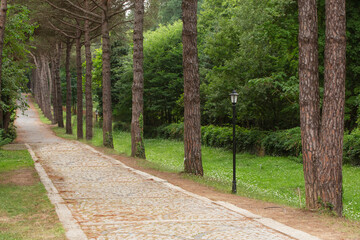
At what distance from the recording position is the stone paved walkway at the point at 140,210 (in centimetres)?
687

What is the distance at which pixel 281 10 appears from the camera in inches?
872

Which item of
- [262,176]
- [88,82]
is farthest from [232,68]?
[88,82]

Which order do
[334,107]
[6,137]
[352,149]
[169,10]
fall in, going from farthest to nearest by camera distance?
[169,10] → [6,137] → [352,149] → [334,107]

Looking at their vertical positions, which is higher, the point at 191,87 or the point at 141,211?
the point at 191,87

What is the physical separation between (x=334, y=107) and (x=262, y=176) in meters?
10.5

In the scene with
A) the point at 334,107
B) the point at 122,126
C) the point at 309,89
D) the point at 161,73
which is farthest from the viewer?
the point at 122,126

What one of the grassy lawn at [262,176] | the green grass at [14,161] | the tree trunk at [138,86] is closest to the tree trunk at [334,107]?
the grassy lawn at [262,176]

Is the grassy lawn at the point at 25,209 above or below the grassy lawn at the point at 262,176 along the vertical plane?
above

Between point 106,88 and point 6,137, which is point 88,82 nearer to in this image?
point 106,88

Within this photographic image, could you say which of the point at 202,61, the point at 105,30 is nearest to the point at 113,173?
the point at 105,30

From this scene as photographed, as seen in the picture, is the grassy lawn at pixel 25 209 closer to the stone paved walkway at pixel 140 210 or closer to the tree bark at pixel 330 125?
the stone paved walkway at pixel 140 210

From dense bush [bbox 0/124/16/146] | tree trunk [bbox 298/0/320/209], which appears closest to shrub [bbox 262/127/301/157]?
tree trunk [bbox 298/0/320/209]

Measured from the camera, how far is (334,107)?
29.7ft

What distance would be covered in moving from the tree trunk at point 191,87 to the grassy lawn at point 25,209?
506 centimetres
